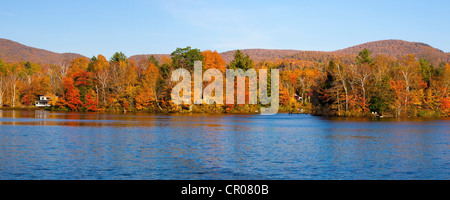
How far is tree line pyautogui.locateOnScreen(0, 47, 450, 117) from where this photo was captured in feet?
226

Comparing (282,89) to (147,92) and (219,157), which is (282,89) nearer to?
(147,92)

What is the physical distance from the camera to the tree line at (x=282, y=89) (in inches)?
2714

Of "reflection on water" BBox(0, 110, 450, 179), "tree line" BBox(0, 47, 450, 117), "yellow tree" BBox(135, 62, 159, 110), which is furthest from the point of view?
"yellow tree" BBox(135, 62, 159, 110)

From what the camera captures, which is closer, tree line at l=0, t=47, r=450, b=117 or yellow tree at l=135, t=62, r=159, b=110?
tree line at l=0, t=47, r=450, b=117

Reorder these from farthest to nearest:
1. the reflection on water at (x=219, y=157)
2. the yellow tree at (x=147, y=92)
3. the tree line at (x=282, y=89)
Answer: the yellow tree at (x=147, y=92), the tree line at (x=282, y=89), the reflection on water at (x=219, y=157)

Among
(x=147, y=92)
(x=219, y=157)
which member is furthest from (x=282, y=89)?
(x=219, y=157)

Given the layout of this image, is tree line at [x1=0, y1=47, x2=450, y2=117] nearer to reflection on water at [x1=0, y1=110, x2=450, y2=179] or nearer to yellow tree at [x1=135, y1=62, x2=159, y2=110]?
yellow tree at [x1=135, y1=62, x2=159, y2=110]

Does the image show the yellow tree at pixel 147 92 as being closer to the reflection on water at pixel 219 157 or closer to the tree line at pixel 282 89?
the tree line at pixel 282 89

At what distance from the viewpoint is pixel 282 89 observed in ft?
333

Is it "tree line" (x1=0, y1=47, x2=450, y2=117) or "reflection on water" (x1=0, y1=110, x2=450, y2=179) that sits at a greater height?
"tree line" (x1=0, y1=47, x2=450, y2=117)

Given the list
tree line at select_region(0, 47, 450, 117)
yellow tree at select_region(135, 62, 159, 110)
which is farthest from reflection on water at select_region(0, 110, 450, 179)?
yellow tree at select_region(135, 62, 159, 110)

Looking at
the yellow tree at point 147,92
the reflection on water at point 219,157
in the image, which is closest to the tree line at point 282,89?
the yellow tree at point 147,92
